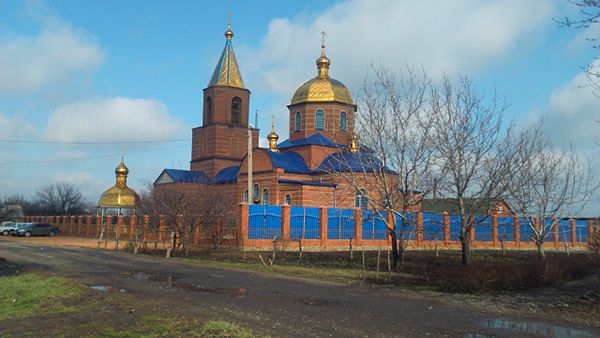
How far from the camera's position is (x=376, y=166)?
63.3ft

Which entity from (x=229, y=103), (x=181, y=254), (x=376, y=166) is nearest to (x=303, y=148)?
(x=229, y=103)

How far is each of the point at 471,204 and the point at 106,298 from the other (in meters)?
11.7

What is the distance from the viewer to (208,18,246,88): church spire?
44906mm

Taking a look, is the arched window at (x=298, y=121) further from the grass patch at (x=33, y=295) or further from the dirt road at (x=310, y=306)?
the grass patch at (x=33, y=295)

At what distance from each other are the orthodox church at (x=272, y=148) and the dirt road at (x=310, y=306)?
36.5 feet

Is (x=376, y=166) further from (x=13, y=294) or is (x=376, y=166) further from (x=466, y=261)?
(x=13, y=294)

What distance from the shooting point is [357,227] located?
3025 cm

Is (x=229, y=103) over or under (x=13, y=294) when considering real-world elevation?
over

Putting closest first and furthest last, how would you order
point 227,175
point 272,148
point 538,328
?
1. point 538,328
2. point 272,148
3. point 227,175

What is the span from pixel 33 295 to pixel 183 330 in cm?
464

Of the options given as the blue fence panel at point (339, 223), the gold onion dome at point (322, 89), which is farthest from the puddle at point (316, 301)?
the gold onion dome at point (322, 89)

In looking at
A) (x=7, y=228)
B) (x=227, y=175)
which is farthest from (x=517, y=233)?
(x=7, y=228)

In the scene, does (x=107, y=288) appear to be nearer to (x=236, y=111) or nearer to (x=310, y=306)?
(x=310, y=306)

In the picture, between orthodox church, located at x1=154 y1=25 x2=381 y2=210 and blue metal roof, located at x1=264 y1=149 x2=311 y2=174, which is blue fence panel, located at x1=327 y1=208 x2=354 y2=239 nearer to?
orthodox church, located at x1=154 y1=25 x2=381 y2=210
